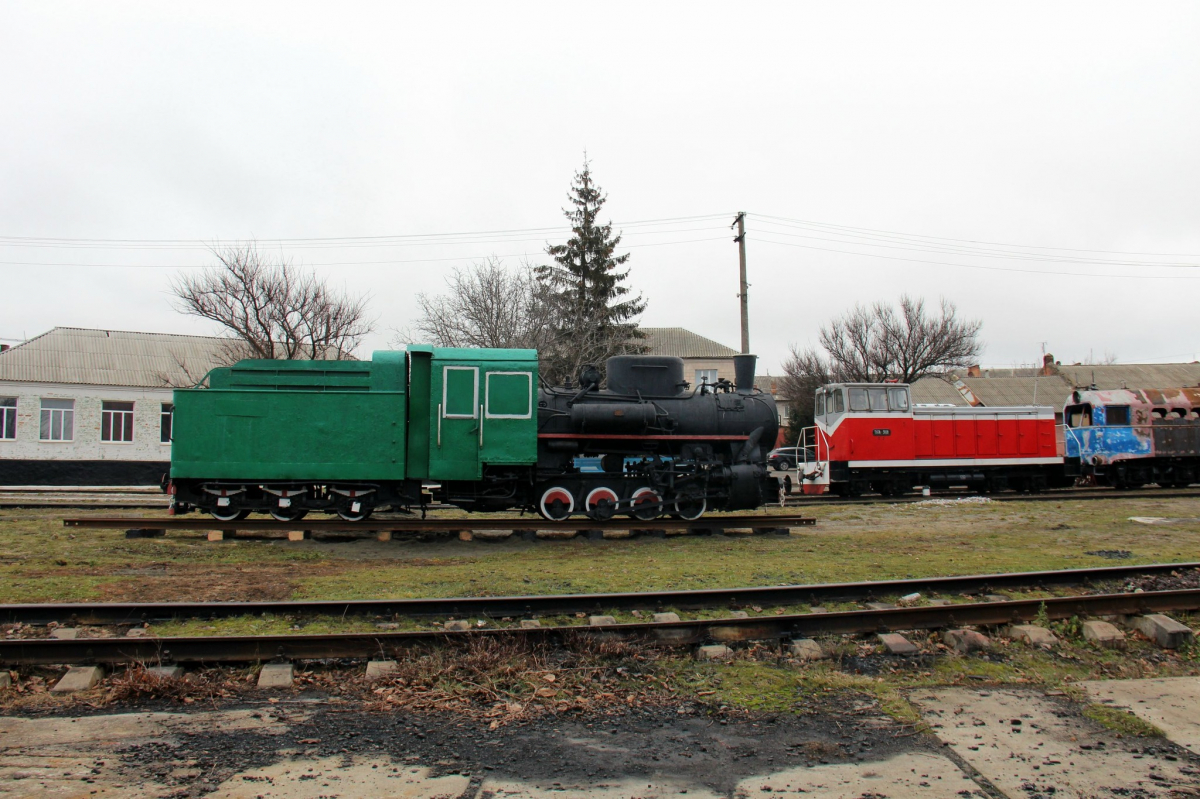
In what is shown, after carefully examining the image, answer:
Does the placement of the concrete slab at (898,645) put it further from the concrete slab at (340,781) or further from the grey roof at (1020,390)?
A: the grey roof at (1020,390)

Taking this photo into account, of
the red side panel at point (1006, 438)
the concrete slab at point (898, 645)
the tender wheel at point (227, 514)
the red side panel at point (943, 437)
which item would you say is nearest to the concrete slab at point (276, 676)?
the concrete slab at point (898, 645)

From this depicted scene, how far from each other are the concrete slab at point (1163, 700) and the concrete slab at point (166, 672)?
619 cm

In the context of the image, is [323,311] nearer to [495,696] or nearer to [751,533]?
[751,533]

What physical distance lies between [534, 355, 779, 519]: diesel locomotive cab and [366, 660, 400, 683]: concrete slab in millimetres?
6757

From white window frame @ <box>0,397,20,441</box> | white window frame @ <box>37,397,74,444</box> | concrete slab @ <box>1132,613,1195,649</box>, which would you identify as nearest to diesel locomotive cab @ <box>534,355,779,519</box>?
concrete slab @ <box>1132,613,1195,649</box>

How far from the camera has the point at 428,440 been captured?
11.7 m

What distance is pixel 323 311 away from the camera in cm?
2978

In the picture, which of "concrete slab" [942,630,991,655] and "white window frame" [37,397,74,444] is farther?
"white window frame" [37,397,74,444]

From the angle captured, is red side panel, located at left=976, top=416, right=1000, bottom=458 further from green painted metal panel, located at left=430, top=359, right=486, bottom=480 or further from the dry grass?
the dry grass

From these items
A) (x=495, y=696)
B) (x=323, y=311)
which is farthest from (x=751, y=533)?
(x=323, y=311)

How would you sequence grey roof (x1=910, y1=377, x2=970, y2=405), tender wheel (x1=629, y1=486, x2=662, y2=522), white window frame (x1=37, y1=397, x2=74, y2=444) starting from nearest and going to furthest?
1. tender wheel (x1=629, y1=486, x2=662, y2=522)
2. white window frame (x1=37, y1=397, x2=74, y2=444)
3. grey roof (x1=910, y1=377, x2=970, y2=405)

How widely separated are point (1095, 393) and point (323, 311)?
2703 cm

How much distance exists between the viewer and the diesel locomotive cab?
12.1 meters

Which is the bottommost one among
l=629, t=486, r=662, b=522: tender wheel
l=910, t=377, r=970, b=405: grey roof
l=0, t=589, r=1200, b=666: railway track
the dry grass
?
the dry grass
